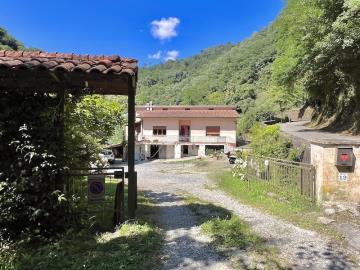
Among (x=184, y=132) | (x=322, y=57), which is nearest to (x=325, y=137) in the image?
(x=322, y=57)

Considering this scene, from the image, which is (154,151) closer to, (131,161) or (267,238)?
(131,161)

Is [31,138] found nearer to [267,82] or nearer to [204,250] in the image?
[204,250]

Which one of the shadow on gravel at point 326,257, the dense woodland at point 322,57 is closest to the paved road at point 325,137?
the dense woodland at point 322,57

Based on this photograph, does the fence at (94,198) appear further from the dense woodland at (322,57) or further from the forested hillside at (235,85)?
the forested hillside at (235,85)

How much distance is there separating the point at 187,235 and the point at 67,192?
7.43ft

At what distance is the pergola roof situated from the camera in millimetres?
5754

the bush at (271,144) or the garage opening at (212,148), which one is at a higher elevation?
the bush at (271,144)

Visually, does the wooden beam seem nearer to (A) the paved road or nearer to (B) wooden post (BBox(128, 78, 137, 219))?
(B) wooden post (BBox(128, 78, 137, 219))

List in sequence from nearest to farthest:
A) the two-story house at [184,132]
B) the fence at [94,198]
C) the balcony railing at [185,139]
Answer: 1. the fence at [94,198]
2. the balcony railing at [185,139]
3. the two-story house at [184,132]

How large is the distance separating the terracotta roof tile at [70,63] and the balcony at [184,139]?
37834 millimetres

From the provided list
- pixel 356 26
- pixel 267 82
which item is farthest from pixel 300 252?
pixel 267 82

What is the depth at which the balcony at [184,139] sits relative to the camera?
145 ft

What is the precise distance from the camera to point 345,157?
796 centimetres

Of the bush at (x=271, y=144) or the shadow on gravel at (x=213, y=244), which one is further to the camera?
the bush at (x=271, y=144)
